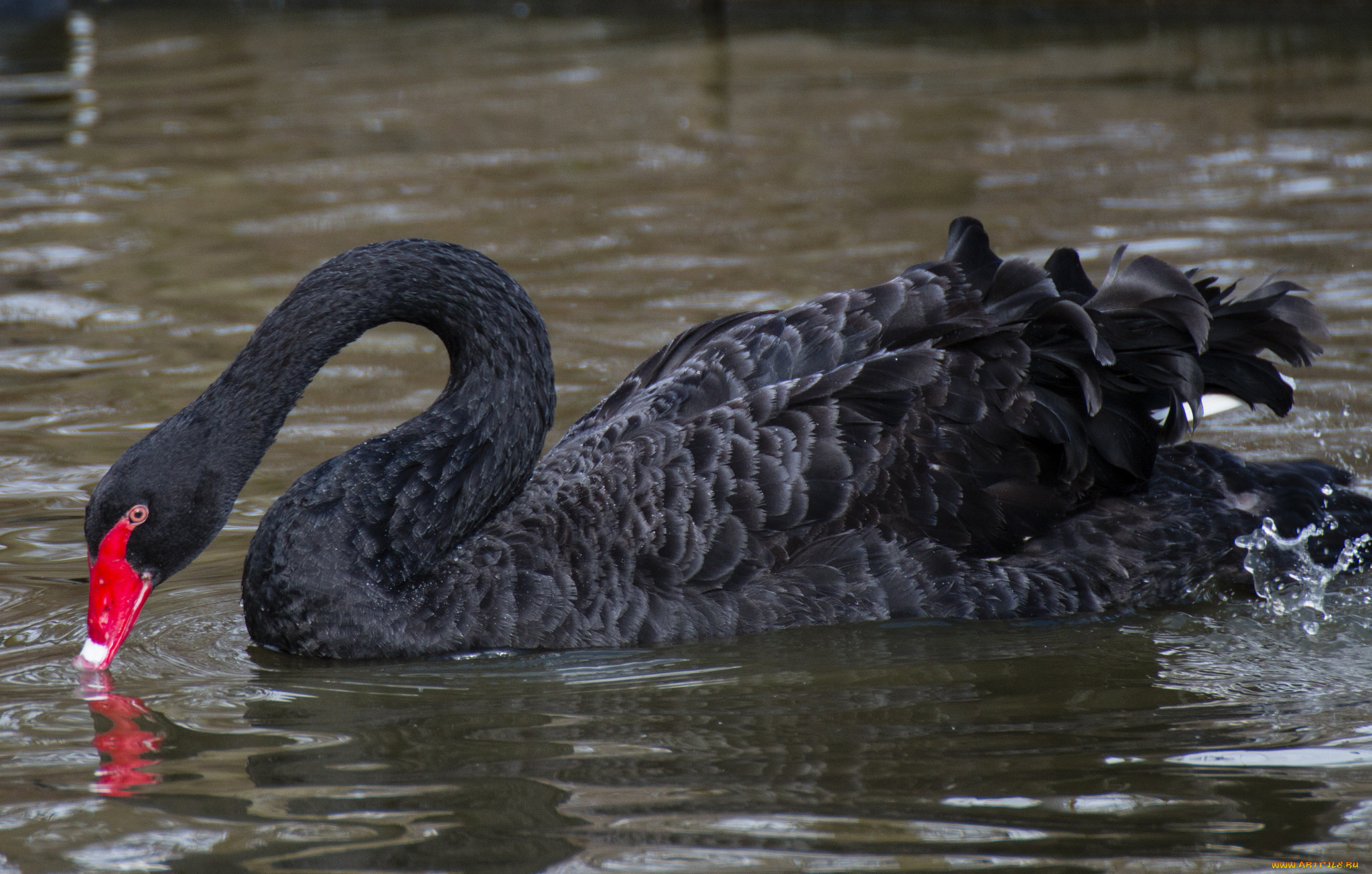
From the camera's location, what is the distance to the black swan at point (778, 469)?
15.1 feet

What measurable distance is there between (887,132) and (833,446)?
24.5 ft

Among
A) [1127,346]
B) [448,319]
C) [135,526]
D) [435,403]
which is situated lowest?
[135,526]

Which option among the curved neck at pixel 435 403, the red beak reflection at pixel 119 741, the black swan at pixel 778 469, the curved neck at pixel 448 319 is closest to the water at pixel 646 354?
the red beak reflection at pixel 119 741

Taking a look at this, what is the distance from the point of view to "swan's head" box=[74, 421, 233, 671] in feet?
14.0

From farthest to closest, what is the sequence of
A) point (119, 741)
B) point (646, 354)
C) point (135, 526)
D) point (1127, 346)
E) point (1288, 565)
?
point (646, 354), point (1288, 565), point (1127, 346), point (135, 526), point (119, 741)

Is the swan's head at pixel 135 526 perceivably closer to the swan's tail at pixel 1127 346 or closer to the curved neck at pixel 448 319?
the curved neck at pixel 448 319

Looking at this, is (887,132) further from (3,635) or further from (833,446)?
(3,635)

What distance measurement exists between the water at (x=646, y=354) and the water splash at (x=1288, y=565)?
10 cm

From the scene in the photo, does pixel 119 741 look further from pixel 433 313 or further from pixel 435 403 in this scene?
pixel 433 313

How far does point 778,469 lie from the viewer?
15.3 feet

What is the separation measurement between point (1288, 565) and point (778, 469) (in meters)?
1.57

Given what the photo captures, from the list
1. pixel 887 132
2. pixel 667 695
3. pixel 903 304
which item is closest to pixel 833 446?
pixel 903 304

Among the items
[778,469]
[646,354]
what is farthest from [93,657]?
[646,354]

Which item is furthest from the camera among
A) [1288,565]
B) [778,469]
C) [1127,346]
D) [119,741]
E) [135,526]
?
[1288,565]
